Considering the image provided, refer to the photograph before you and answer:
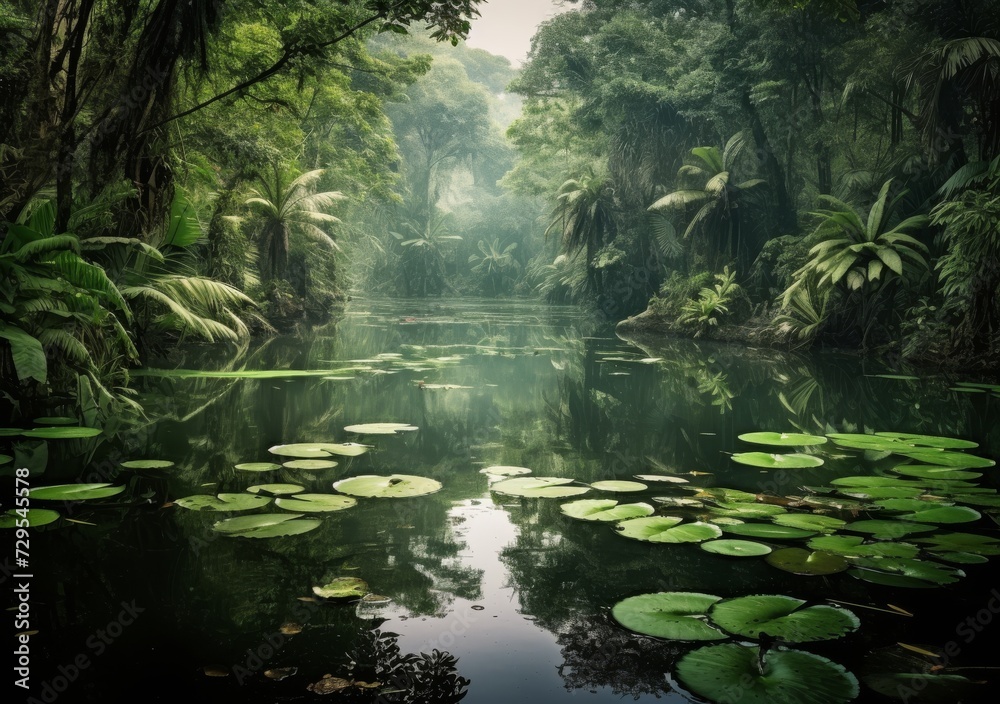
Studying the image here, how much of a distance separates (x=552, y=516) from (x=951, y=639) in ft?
5.33

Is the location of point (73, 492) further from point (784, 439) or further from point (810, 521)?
point (784, 439)

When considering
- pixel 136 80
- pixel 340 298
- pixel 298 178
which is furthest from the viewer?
pixel 340 298

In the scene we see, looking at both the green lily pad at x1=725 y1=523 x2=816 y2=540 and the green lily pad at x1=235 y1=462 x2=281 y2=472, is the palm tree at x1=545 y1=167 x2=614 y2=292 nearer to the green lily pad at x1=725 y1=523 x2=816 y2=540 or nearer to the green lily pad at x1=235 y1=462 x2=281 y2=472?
the green lily pad at x1=235 y1=462 x2=281 y2=472

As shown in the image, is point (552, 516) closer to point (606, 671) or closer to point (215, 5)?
point (606, 671)

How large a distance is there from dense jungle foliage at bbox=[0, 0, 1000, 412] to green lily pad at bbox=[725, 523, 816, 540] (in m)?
3.84

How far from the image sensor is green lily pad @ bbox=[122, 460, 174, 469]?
3971 millimetres

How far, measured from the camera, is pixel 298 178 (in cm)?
1580

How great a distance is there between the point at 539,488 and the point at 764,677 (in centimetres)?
193

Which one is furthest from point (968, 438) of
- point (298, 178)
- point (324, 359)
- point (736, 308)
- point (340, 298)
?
point (340, 298)

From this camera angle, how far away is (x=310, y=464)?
4098mm

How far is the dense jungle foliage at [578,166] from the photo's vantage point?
5547mm

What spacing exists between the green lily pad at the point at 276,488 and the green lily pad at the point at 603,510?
1284 millimetres

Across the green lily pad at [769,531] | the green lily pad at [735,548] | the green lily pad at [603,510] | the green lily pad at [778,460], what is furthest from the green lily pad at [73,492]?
the green lily pad at [778,460]

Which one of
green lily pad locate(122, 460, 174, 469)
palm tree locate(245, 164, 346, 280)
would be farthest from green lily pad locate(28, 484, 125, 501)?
palm tree locate(245, 164, 346, 280)
